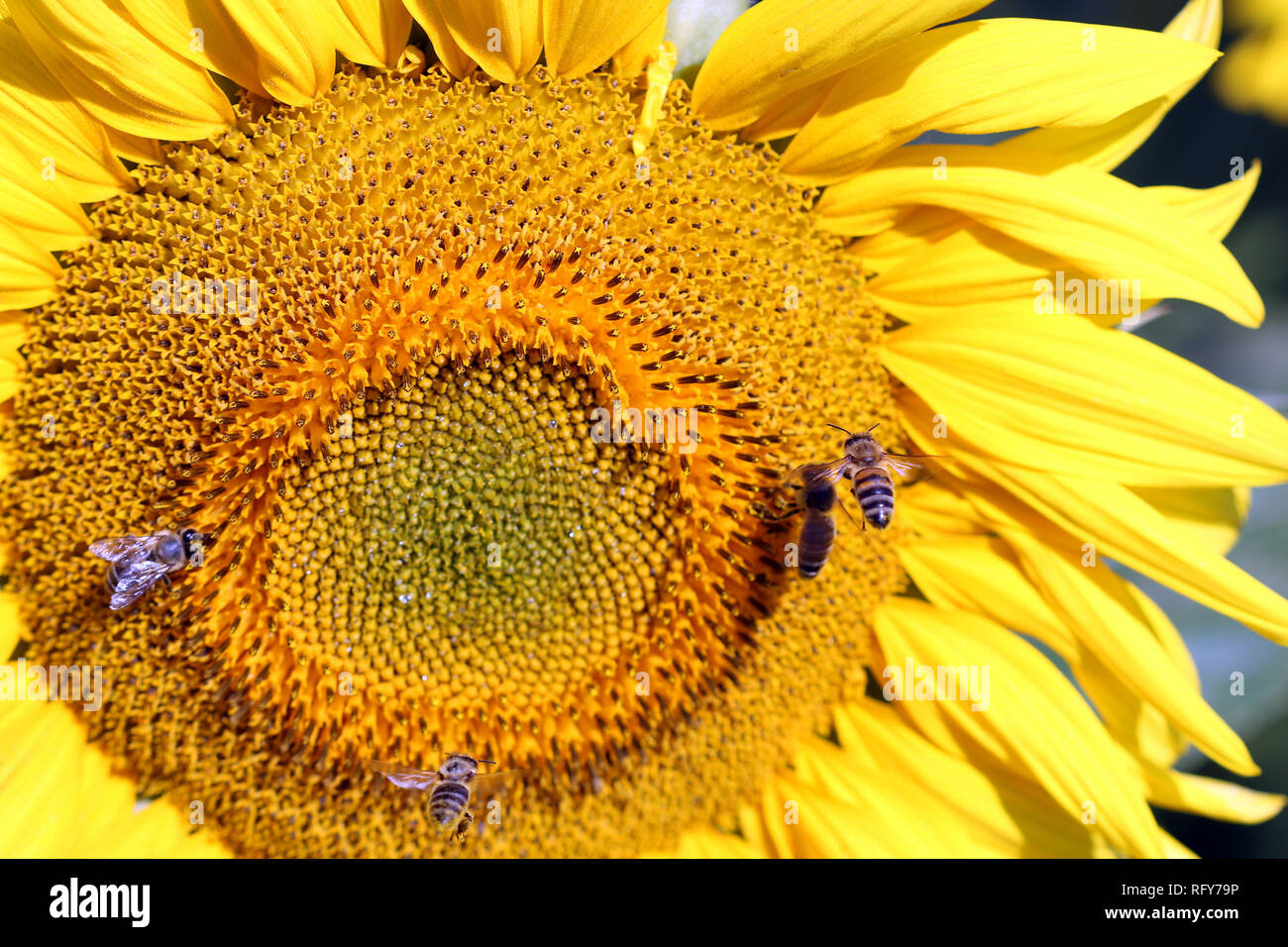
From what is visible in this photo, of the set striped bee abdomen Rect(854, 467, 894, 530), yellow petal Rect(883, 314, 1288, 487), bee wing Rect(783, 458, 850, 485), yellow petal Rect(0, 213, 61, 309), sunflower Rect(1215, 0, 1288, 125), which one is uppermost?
sunflower Rect(1215, 0, 1288, 125)

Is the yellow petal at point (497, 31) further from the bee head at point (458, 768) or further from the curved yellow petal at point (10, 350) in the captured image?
the bee head at point (458, 768)

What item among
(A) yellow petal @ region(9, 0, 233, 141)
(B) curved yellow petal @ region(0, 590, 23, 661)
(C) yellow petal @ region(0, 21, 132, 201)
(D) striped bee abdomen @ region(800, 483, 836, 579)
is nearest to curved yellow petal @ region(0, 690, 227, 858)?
(B) curved yellow petal @ region(0, 590, 23, 661)

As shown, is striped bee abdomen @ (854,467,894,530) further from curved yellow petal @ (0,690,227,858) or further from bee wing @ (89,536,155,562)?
curved yellow petal @ (0,690,227,858)

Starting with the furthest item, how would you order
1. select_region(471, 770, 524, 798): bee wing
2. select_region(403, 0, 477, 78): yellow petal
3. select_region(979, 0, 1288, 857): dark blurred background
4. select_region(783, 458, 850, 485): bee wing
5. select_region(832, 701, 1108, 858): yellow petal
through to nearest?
select_region(979, 0, 1288, 857): dark blurred background < select_region(832, 701, 1108, 858): yellow petal < select_region(471, 770, 524, 798): bee wing < select_region(783, 458, 850, 485): bee wing < select_region(403, 0, 477, 78): yellow petal

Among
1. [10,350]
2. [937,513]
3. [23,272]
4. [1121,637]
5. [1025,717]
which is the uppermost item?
[23,272]

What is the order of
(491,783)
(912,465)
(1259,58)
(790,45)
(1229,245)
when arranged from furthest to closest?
(1259,58)
(1229,245)
(491,783)
(912,465)
(790,45)

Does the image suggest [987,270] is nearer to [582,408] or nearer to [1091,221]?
[1091,221]

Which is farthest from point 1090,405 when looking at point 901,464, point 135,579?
point 135,579

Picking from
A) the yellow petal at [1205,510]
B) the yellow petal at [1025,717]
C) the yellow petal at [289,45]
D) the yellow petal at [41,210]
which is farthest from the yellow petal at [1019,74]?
the yellow petal at [41,210]
